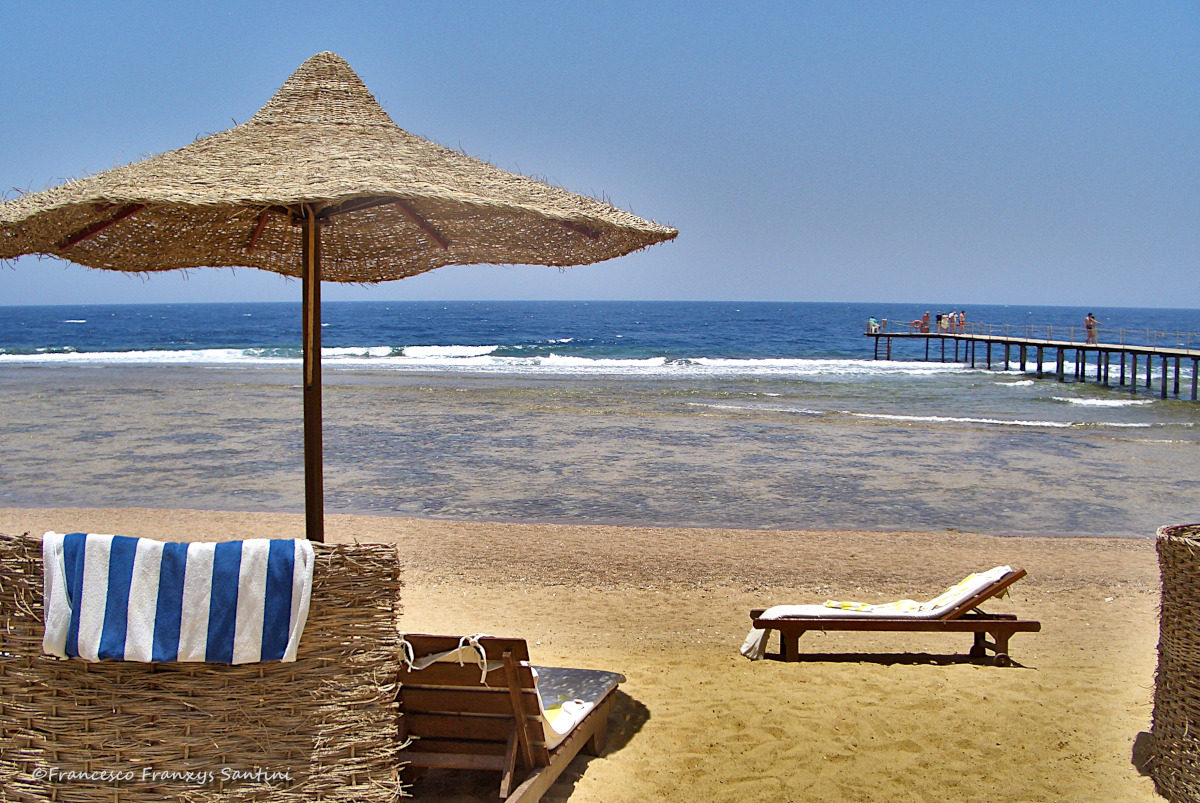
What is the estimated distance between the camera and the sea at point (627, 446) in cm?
1044

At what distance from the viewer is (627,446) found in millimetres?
15078

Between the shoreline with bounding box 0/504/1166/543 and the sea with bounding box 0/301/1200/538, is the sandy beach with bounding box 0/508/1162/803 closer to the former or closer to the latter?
the shoreline with bounding box 0/504/1166/543

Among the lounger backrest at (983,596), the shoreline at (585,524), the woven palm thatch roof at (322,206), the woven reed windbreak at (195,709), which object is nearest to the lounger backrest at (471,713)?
the woven reed windbreak at (195,709)

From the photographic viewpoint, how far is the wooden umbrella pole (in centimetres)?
381

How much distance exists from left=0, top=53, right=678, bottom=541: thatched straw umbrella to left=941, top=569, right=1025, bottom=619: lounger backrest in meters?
3.05

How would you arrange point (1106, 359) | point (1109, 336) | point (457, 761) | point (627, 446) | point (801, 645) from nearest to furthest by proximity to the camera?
point (457, 761) < point (801, 645) < point (627, 446) < point (1106, 359) < point (1109, 336)

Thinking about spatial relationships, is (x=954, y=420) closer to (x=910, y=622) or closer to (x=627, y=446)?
(x=627, y=446)

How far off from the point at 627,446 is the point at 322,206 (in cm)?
1168

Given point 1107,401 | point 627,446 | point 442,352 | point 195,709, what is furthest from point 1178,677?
point 442,352

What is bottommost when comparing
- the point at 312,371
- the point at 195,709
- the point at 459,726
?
the point at 459,726

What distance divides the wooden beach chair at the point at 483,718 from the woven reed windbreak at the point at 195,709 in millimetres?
373

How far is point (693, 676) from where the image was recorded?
16.8 ft

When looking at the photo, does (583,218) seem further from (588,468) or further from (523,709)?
(588,468)

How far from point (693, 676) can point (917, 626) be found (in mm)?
1461
